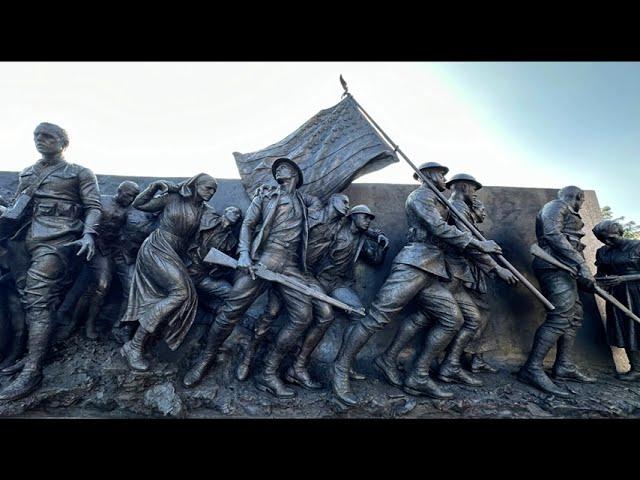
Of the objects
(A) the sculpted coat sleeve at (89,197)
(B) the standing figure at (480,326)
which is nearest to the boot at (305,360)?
(B) the standing figure at (480,326)

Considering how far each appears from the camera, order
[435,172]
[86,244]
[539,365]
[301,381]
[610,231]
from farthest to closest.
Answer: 1. [610,231]
2. [435,172]
3. [539,365]
4. [301,381]
5. [86,244]

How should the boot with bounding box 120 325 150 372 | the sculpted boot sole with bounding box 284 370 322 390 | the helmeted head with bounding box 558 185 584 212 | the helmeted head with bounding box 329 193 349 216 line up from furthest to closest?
the helmeted head with bounding box 558 185 584 212, the helmeted head with bounding box 329 193 349 216, the sculpted boot sole with bounding box 284 370 322 390, the boot with bounding box 120 325 150 372

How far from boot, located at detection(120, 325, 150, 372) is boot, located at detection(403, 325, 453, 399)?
3.28 metres

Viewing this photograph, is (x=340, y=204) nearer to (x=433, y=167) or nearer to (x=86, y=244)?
(x=433, y=167)

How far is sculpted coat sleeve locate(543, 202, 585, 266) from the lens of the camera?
4.85m

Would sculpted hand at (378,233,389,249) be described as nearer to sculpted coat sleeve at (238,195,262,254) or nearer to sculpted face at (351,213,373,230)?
sculpted face at (351,213,373,230)

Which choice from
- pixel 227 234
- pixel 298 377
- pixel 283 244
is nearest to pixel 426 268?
pixel 283 244

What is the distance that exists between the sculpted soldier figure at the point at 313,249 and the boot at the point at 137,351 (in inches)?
44.9

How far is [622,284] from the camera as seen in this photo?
16.9 ft

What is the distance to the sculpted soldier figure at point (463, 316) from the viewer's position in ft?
14.9

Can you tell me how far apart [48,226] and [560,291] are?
23.2 ft

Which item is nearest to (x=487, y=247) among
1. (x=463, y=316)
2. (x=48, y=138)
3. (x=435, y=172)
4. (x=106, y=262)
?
(x=463, y=316)

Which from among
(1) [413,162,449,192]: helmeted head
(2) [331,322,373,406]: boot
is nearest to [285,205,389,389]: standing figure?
(2) [331,322,373,406]: boot

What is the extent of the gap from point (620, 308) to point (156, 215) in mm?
6898
